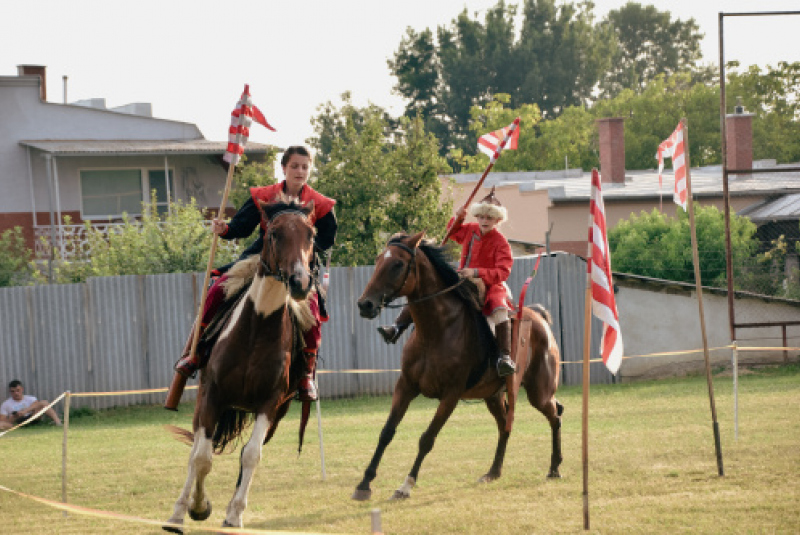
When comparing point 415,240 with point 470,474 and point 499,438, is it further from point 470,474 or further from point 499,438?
point 470,474

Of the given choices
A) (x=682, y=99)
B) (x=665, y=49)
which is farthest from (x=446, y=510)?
(x=665, y=49)

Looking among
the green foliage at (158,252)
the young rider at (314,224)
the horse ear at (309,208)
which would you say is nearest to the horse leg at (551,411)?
the young rider at (314,224)

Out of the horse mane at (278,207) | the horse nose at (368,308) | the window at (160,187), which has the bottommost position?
the horse nose at (368,308)

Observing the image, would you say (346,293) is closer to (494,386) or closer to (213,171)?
(494,386)

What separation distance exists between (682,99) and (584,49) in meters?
10.9

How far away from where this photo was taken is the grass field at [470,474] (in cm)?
881

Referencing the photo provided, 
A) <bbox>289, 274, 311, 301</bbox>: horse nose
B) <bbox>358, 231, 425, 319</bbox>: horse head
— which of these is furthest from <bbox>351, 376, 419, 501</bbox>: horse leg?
<bbox>289, 274, 311, 301</bbox>: horse nose

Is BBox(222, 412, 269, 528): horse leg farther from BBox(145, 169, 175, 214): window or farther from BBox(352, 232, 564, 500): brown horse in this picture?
BBox(145, 169, 175, 214): window

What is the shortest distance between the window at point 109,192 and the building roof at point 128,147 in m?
0.88

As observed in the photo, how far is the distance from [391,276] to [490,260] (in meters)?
1.37

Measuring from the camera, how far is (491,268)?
10.8 metres

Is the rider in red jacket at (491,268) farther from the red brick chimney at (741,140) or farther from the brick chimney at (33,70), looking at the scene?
the brick chimney at (33,70)

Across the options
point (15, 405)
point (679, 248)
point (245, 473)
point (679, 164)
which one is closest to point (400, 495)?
point (245, 473)

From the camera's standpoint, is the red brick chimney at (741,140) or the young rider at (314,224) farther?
the red brick chimney at (741,140)
